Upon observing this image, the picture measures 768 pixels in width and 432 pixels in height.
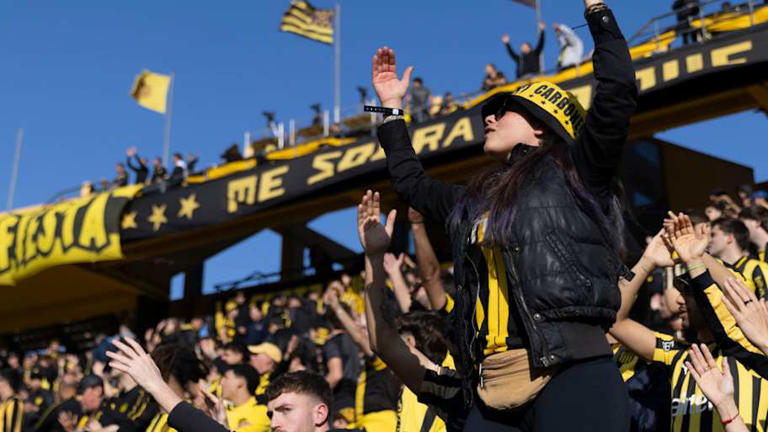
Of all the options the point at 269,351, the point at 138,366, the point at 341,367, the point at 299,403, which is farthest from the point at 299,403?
the point at 269,351

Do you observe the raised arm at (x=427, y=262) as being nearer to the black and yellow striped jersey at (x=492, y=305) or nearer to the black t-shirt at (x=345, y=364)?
the black and yellow striped jersey at (x=492, y=305)

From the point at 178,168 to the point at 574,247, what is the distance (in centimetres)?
1649

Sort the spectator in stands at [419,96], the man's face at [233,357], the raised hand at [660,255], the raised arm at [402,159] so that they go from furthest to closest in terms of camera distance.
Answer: the spectator in stands at [419,96] → the man's face at [233,357] → the raised hand at [660,255] → the raised arm at [402,159]

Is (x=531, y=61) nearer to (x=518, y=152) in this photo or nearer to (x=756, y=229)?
(x=756, y=229)

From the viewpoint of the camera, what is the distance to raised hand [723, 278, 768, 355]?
10.8 ft

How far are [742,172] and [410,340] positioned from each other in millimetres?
13774

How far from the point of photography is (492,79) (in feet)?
47.5

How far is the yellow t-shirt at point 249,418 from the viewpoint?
5.76 metres

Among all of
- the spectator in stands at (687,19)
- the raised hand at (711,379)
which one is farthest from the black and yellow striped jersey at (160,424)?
the spectator in stands at (687,19)

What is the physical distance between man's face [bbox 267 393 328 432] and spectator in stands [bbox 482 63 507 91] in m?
10.5

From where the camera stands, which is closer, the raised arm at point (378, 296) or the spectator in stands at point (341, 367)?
the raised arm at point (378, 296)

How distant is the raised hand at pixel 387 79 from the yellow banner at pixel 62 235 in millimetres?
14677

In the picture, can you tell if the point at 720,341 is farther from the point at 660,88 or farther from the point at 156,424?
the point at 660,88

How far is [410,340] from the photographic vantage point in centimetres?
474
